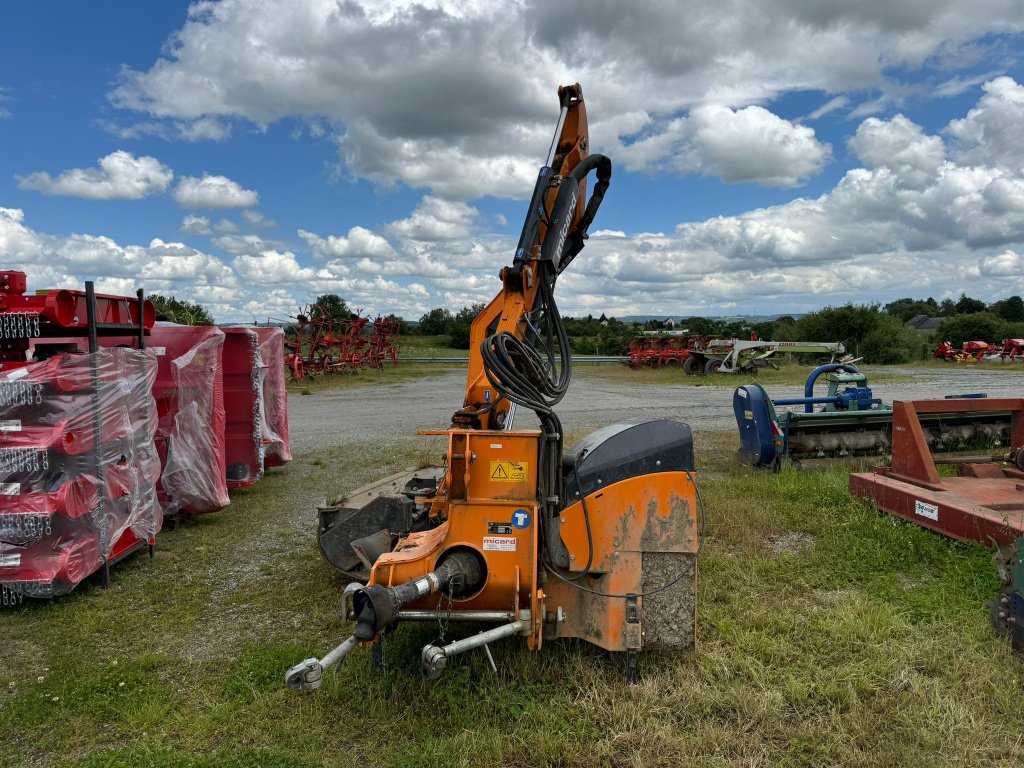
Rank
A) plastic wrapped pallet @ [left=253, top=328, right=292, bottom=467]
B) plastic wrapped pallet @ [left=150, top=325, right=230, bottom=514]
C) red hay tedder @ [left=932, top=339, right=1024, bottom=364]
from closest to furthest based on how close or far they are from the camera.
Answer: plastic wrapped pallet @ [left=150, top=325, right=230, bottom=514] < plastic wrapped pallet @ [left=253, top=328, right=292, bottom=467] < red hay tedder @ [left=932, top=339, right=1024, bottom=364]

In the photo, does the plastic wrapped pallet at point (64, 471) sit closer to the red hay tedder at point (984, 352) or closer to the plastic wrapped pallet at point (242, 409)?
the plastic wrapped pallet at point (242, 409)

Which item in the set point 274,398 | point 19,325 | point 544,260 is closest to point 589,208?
point 544,260

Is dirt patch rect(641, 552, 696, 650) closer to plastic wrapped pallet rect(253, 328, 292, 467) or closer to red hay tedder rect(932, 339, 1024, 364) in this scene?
plastic wrapped pallet rect(253, 328, 292, 467)

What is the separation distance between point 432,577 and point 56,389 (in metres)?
3.55

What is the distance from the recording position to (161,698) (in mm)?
3713

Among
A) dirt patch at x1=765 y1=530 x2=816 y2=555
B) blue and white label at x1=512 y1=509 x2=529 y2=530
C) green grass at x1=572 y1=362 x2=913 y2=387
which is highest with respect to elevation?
blue and white label at x1=512 y1=509 x2=529 y2=530

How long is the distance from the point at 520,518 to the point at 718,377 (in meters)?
22.4

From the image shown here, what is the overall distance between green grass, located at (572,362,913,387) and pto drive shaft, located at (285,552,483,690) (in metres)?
19.7

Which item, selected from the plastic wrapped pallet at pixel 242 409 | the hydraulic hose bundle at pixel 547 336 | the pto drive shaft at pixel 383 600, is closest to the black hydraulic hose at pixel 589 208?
the hydraulic hose bundle at pixel 547 336

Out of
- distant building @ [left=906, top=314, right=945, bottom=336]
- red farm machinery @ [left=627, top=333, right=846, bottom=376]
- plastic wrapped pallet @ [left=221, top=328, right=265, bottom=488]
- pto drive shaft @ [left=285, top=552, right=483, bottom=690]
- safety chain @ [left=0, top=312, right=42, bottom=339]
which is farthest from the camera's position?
distant building @ [left=906, top=314, right=945, bottom=336]

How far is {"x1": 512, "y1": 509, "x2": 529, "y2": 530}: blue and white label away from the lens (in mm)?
3588

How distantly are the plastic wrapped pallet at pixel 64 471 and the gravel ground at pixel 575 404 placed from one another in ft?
19.3

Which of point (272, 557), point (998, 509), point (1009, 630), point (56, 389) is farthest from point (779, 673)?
point (56, 389)

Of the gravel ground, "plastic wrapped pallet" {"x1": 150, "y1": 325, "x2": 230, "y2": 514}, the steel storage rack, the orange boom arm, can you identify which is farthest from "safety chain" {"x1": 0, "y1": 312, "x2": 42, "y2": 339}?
the gravel ground
